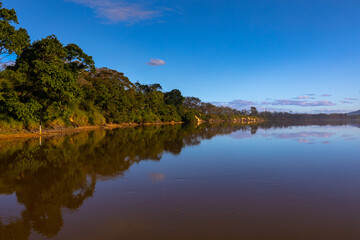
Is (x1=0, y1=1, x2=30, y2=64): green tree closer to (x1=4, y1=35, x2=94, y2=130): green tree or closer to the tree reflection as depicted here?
(x1=4, y1=35, x2=94, y2=130): green tree

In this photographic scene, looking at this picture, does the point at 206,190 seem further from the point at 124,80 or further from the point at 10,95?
the point at 124,80

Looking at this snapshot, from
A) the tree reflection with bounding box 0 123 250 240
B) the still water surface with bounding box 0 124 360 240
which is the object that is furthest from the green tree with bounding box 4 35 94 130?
the still water surface with bounding box 0 124 360 240

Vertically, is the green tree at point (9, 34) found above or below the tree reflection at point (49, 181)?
above

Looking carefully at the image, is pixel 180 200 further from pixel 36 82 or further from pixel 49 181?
pixel 36 82

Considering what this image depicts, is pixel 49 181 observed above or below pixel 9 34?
below

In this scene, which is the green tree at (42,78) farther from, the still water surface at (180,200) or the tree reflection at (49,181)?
the still water surface at (180,200)

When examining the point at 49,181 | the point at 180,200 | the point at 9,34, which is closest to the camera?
the point at 180,200

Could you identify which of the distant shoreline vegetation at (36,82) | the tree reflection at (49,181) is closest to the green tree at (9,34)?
the distant shoreline vegetation at (36,82)

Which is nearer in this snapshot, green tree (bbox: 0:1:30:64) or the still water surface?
the still water surface

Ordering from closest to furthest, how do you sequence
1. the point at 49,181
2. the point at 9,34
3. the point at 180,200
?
the point at 180,200, the point at 49,181, the point at 9,34

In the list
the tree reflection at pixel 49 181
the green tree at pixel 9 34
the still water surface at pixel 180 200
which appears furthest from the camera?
the green tree at pixel 9 34

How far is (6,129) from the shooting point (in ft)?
70.2

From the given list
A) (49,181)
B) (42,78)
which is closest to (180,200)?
(49,181)

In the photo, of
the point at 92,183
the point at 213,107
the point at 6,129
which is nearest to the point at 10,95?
the point at 6,129
